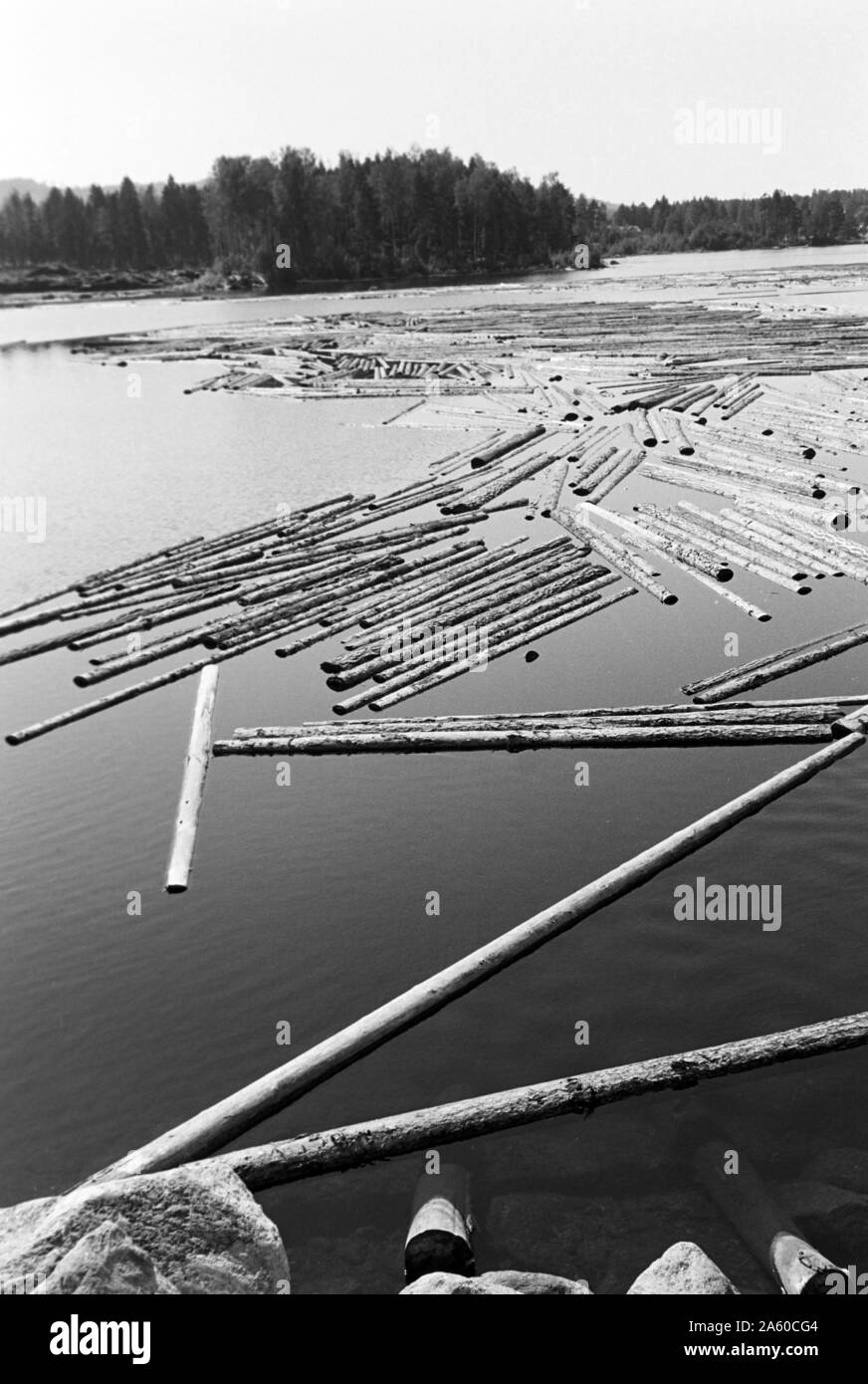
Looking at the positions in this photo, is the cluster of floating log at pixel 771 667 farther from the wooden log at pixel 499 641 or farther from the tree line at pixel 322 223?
the tree line at pixel 322 223

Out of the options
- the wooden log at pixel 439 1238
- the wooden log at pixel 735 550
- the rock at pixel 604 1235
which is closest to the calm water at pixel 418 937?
the rock at pixel 604 1235

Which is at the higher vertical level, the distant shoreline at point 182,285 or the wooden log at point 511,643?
the distant shoreline at point 182,285

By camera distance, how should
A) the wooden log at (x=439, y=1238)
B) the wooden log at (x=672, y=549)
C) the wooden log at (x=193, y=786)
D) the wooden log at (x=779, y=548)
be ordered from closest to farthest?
the wooden log at (x=439, y=1238) < the wooden log at (x=193, y=786) < the wooden log at (x=779, y=548) < the wooden log at (x=672, y=549)

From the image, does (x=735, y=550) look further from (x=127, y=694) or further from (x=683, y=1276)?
(x=683, y=1276)

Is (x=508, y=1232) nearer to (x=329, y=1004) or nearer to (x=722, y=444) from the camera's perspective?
(x=329, y=1004)

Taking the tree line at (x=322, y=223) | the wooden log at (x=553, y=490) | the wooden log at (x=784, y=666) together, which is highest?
the tree line at (x=322, y=223)
